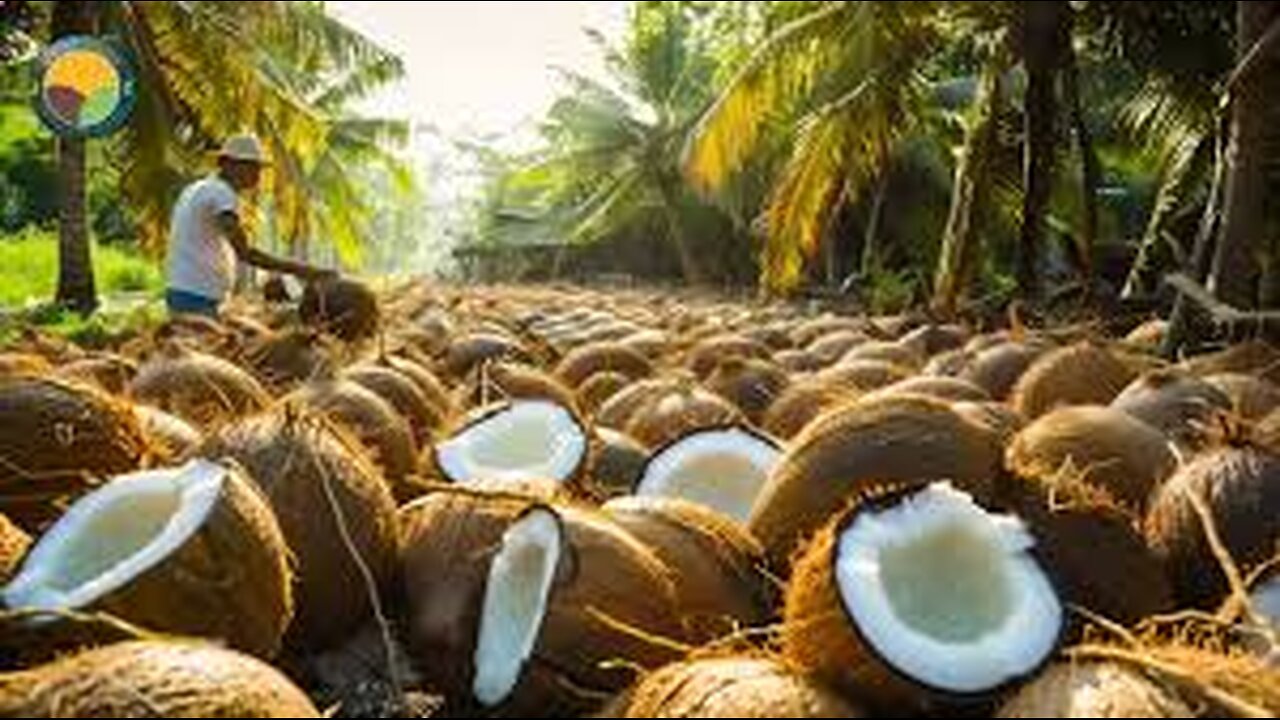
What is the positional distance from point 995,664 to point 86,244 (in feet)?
55.2

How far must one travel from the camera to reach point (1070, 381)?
20.3 feet

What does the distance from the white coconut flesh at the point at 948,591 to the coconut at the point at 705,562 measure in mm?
416

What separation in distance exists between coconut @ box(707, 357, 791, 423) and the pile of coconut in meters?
1.16

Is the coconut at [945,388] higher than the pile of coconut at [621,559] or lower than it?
lower

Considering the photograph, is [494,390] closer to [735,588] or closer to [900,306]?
[735,588]

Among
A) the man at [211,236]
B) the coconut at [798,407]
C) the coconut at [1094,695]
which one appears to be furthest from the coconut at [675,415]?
the man at [211,236]

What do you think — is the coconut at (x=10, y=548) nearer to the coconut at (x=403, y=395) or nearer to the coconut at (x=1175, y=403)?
the coconut at (x=403, y=395)

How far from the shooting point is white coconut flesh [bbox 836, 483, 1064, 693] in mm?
2375

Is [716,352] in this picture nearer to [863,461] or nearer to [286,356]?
[286,356]

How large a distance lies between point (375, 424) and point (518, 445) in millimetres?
430

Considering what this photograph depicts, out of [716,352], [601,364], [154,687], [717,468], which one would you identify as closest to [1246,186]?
[716,352]

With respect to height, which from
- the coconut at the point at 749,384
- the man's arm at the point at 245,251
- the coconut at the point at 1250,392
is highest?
the coconut at the point at 1250,392

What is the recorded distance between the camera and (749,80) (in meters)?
15.5

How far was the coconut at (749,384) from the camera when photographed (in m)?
6.61
